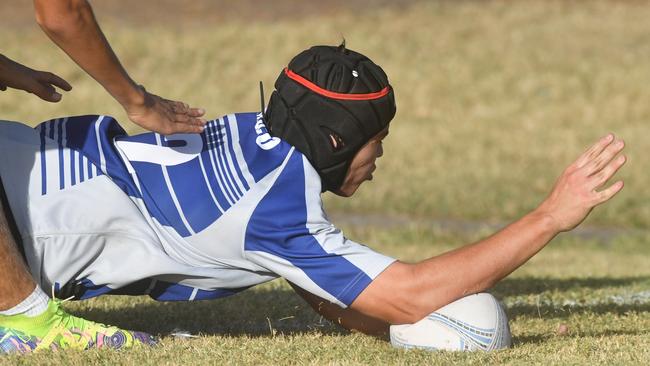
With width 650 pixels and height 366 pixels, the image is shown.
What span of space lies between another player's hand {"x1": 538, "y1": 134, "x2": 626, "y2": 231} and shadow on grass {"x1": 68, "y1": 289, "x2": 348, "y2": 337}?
1442 millimetres

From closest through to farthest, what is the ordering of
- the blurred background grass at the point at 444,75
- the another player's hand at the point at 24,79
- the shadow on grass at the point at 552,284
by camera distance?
the another player's hand at the point at 24,79
the shadow on grass at the point at 552,284
the blurred background grass at the point at 444,75

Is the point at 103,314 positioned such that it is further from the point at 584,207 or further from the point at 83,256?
the point at 584,207

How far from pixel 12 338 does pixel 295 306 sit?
219cm

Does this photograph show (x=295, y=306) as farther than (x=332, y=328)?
Yes

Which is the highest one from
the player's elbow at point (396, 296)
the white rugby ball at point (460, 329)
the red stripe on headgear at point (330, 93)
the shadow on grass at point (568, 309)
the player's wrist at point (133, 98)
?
the red stripe on headgear at point (330, 93)

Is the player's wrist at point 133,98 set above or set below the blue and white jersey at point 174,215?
above

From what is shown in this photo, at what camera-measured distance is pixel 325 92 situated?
5105mm

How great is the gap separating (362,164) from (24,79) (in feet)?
5.18

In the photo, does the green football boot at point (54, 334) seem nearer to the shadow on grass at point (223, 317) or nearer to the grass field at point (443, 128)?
the grass field at point (443, 128)

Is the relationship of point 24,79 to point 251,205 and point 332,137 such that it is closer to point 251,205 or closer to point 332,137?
point 251,205

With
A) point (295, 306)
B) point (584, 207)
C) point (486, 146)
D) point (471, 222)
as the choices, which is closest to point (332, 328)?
point (295, 306)

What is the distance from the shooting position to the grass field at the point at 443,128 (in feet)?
18.5

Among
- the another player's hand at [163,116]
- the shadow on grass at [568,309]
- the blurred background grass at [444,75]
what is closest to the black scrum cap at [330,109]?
the another player's hand at [163,116]

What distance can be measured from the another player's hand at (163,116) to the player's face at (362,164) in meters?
0.67
